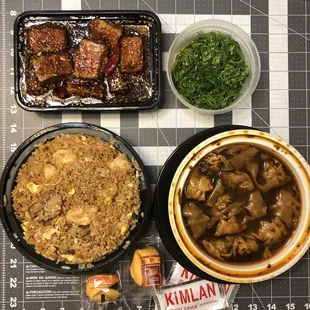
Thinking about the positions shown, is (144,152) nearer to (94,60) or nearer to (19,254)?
(94,60)

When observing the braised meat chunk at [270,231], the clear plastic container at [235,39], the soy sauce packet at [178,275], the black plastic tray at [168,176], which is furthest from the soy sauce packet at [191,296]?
the clear plastic container at [235,39]

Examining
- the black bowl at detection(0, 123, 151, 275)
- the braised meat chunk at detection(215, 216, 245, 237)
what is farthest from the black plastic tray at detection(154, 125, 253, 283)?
the braised meat chunk at detection(215, 216, 245, 237)

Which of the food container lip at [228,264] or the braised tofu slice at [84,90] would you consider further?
the braised tofu slice at [84,90]

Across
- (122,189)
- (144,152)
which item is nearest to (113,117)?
(144,152)

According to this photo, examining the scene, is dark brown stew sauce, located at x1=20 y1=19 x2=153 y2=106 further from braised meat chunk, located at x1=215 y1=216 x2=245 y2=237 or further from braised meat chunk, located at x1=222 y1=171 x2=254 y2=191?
braised meat chunk, located at x1=215 y1=216 x2=245 y2=237

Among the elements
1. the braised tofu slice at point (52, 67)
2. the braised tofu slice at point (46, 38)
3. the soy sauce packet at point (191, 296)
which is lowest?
the soy sauce packet at point (191, 296)

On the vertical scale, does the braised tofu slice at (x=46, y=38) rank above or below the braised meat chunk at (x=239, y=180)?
above

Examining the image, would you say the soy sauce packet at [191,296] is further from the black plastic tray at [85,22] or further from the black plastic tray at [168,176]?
the black plastic tray at [85,22]

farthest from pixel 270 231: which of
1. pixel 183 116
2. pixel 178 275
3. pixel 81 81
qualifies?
pixel 81 81

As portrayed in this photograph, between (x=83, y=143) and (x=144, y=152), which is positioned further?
(x=144, y=152)
